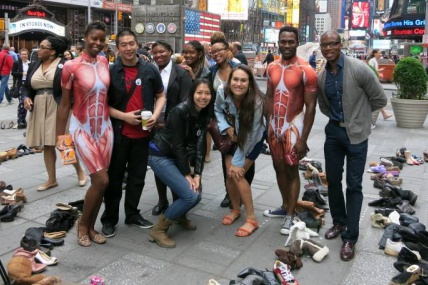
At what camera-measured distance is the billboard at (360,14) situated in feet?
364

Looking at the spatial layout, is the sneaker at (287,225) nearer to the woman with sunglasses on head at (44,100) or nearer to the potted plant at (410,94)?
the woman with sunglasses on head at (44,100)

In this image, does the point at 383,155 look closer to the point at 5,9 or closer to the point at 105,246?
the point at 105,246

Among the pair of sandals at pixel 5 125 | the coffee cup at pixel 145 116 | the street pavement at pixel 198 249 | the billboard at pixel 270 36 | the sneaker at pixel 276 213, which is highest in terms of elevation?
the billboard at pixel 270 36

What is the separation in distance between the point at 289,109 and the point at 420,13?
41136 millimetres

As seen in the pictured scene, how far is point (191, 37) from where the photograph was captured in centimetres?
2122

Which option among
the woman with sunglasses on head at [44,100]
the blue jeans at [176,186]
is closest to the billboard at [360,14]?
the woman with sunglasses on head at [44,100]

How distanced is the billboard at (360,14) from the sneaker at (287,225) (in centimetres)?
11489

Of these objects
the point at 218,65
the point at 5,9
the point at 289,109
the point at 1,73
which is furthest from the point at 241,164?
the point at 5,9

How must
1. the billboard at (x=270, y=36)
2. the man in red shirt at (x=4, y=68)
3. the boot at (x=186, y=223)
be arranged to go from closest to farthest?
the boot at (x=186, y=223), the man in red shirt at (x=4, y=68), the billboard at (x=270, y=36)

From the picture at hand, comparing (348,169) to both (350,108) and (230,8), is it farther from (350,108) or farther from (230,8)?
(230,8)

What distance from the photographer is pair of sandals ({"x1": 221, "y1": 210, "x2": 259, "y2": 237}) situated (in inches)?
176

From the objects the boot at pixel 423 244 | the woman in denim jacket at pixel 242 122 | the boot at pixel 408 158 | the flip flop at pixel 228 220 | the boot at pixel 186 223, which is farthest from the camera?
the boot at pixel 408 158

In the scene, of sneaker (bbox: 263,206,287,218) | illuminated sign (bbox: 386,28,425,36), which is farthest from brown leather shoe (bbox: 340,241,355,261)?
illuminated sign (bbox: 386,28,425,36)

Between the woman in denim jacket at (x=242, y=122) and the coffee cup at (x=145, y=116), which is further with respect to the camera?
the woman in denim jacket at (x=242, y=122)
